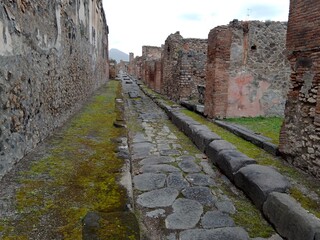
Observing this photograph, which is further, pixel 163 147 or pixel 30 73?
pixel 163 147

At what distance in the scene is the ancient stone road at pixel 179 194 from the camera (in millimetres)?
2615

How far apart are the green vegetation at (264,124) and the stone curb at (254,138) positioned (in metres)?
0.20

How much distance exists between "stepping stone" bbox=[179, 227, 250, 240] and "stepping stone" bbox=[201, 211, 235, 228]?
74mm

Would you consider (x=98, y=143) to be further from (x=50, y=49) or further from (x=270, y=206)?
(x=270, y=206)

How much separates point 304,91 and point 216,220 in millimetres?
2290

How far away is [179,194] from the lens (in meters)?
3.35

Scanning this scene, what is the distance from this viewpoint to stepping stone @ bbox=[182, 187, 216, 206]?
3.21 metres

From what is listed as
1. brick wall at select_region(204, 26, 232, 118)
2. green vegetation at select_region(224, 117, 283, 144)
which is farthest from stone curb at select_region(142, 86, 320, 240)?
brick wall at select_region(204, 26, 232, 118)

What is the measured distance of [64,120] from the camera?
5.35m

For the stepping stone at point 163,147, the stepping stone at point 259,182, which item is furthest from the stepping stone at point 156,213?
the stepping stone at point 163,147

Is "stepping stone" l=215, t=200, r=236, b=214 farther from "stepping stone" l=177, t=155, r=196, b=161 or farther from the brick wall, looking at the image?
the brick wall

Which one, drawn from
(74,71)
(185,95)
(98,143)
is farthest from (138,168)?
(185,95)

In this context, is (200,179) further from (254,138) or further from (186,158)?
(254,138)

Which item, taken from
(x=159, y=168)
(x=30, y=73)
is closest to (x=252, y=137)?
(x=159, y=168)
